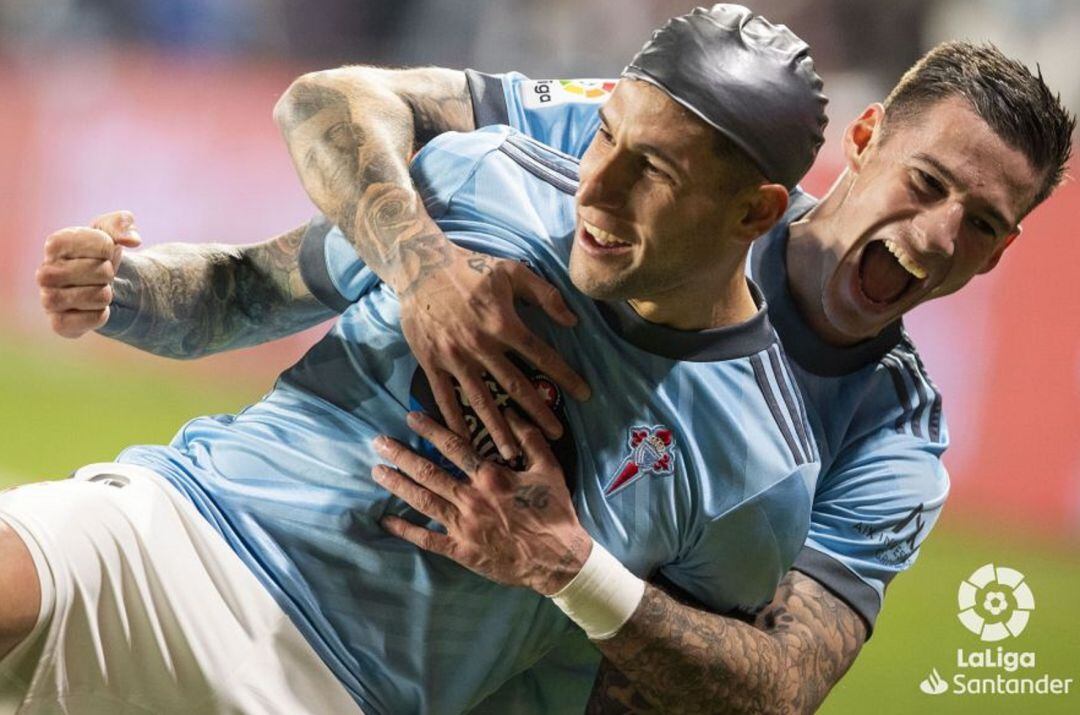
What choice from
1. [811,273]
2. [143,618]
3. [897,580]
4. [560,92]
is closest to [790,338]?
[811,273]

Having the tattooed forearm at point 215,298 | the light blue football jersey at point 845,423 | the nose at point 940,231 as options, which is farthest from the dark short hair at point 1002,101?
the tattooed forearm at point 215,298

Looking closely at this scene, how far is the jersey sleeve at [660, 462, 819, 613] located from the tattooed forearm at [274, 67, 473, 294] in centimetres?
49

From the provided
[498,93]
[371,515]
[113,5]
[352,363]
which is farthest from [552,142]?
[113,5]

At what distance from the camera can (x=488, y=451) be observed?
1766 mm

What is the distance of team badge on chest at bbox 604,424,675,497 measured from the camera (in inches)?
70.5

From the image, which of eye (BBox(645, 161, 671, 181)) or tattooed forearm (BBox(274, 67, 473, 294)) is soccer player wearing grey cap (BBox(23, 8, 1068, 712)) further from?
eye (BBox(645, 161, 671, 181))

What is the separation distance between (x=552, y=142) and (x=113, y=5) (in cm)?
101

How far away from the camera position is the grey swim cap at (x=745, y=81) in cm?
159

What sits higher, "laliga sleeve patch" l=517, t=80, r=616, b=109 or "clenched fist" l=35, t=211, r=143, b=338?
"laliga sleeve patch" l=517, t=80, r=616, b=109

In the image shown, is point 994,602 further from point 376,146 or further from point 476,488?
point 376,146

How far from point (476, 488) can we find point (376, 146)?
1.59 feet

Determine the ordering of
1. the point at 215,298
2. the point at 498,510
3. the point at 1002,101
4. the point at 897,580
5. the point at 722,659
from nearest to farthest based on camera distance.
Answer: the point at 498,510 → the point at 722,659 → the point at 1002,101 → the point at 215,298 → the point at 897,580

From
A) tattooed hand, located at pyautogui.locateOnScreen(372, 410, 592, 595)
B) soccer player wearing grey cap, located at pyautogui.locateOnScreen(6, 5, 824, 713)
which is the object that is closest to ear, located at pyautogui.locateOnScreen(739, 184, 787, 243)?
soccer player wearing grey cap, located at pyautogui.locateOnScreen(6, 5, 824, 713)

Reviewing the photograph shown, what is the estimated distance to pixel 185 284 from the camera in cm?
206
